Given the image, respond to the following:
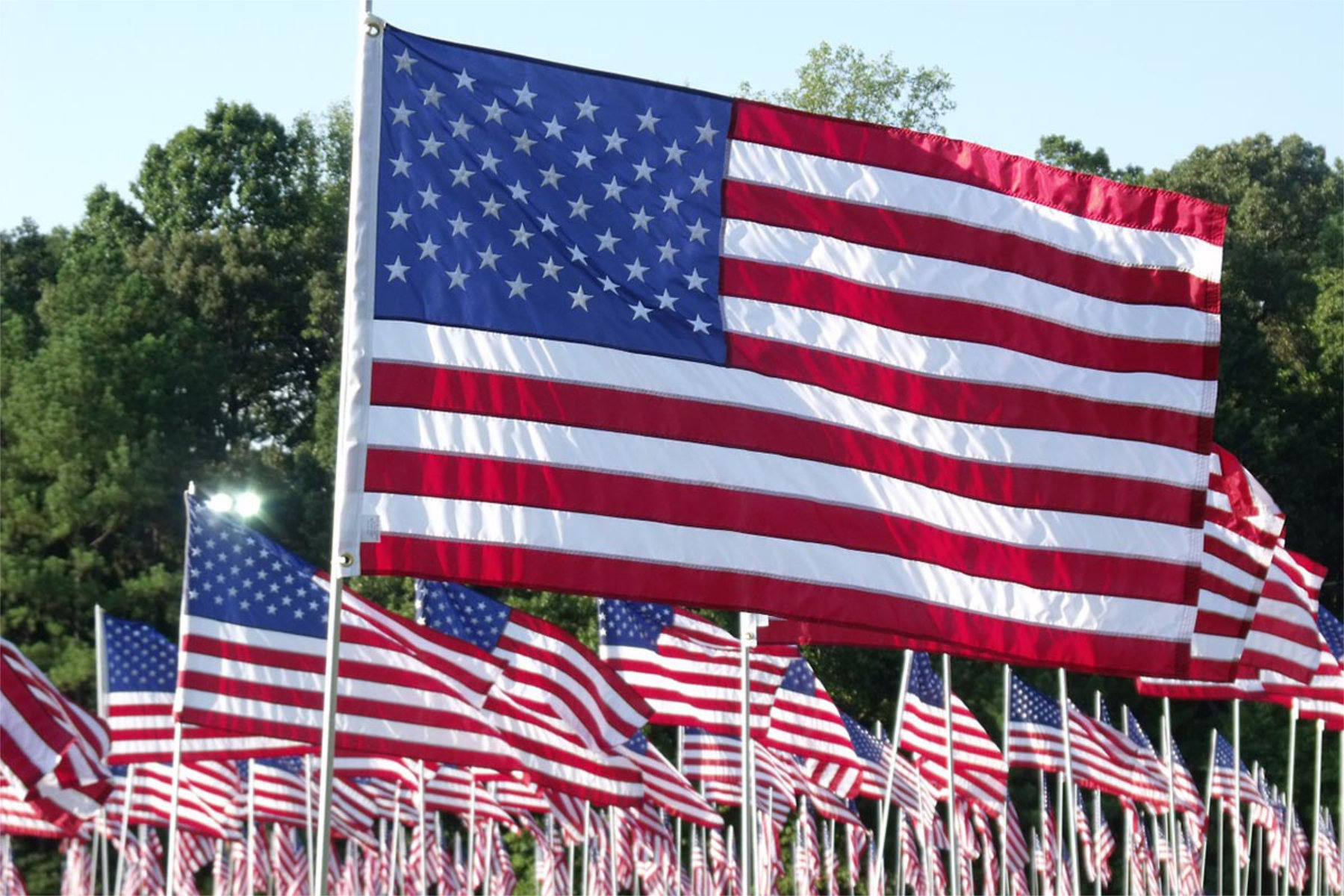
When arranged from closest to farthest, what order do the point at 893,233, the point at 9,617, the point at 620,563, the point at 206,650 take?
1. the point at 620,563
2. the point at 893,233
3. the point at 206,650
4. the point at 9,617

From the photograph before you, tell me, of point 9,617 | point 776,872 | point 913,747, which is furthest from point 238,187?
point 913,747

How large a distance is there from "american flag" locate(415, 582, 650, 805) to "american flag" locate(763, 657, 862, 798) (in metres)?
7.36

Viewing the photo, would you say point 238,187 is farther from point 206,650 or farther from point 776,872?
point 206,650

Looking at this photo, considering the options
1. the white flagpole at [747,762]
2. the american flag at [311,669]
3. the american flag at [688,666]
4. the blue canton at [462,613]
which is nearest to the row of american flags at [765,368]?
the white flagpole at [747,762]

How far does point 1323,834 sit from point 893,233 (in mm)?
32898

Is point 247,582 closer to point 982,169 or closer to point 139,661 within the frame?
point 139,661

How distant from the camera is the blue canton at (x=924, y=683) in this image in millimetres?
28844

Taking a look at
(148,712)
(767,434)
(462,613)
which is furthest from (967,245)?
(148,712)

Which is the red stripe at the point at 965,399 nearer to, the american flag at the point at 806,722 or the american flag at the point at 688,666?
the american flag at the point at 688,666

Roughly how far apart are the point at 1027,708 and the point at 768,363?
24.2 m

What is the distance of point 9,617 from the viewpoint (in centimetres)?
4719

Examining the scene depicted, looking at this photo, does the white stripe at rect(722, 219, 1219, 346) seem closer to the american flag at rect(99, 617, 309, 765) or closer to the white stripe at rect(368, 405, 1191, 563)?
the white stripe at rect(368, 405, 1191, 563)

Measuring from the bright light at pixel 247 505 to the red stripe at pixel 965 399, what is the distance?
3903 centimetres

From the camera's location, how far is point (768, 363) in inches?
395
